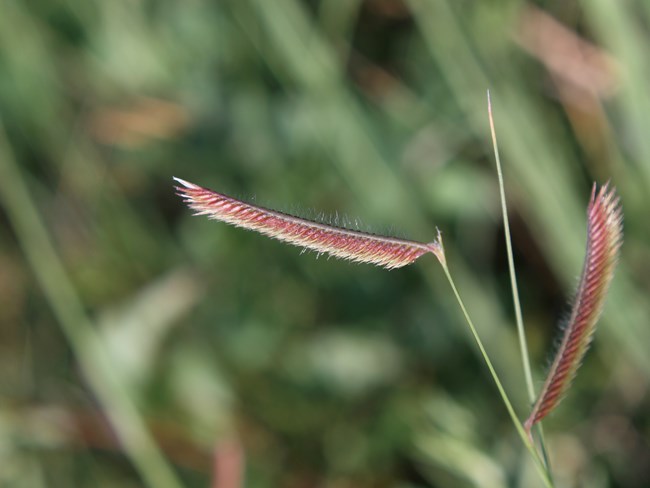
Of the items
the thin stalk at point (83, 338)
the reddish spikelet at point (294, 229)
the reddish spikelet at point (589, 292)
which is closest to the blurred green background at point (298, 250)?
the thin stalk at point (83, 338)

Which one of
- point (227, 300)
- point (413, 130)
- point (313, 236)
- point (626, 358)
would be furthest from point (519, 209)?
point (313, 236)

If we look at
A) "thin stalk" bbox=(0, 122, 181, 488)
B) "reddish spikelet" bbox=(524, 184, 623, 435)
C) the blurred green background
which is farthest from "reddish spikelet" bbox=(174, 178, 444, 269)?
"thin stalk" bbox=(0, 122, 181, 488)

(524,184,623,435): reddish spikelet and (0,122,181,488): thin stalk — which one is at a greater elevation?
(524,184,623,435): reddish spikelet

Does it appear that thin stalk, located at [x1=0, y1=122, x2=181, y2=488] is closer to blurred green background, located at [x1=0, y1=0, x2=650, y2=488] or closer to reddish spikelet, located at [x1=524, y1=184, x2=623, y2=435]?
blurred green background, located at [x1=0, y1=0, x2=650, y2=488]

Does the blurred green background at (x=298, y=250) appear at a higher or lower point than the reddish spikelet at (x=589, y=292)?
lower

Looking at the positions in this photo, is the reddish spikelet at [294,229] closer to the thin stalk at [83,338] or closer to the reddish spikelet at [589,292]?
the reddish spikelet at [589,292]

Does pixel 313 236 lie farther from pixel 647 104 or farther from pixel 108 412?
pixel 108 412
